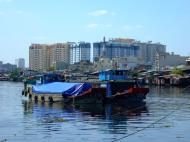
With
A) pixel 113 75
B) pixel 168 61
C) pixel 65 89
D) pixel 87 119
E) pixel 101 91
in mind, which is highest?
pixel 168 61

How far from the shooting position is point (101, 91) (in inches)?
1991

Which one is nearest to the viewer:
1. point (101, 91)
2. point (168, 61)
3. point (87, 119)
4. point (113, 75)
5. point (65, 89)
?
point (87, 119)

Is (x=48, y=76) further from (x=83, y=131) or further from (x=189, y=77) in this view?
(x=189, y=77)

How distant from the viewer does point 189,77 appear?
11375 centimetres

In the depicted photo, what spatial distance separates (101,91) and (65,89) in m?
3.74

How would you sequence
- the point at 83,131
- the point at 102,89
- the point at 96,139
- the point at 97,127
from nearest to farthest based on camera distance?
the point at 96,139 < the point at 83,131 < the point at 97,127 < the point at 102,89

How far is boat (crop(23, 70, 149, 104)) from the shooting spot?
4994cm

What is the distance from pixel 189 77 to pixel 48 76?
184ft

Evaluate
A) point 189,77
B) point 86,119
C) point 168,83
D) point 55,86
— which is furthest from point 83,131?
point 168,83

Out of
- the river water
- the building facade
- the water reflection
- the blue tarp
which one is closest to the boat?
the blue tarp

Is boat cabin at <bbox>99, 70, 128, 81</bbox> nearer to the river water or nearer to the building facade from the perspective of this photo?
the river water

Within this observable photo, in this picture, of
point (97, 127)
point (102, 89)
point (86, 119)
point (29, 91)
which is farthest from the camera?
point (29, 91)

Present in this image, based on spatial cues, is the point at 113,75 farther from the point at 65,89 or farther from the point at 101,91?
the point at 65,89

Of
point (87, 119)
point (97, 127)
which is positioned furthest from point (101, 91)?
point (97, 127)
